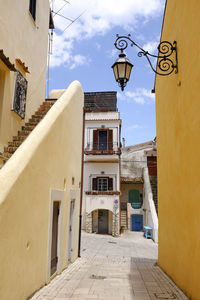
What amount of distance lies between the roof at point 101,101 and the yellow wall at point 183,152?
2112 cm

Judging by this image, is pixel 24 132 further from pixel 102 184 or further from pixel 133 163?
pixel 133 163

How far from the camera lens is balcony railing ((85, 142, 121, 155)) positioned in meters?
22.1

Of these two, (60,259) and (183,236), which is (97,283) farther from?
(183,236)

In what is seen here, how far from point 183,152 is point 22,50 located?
5619mm

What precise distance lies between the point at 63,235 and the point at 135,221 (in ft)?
62.0

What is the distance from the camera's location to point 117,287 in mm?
5105

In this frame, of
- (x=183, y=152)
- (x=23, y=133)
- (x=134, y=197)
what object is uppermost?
(x=23, y=133)

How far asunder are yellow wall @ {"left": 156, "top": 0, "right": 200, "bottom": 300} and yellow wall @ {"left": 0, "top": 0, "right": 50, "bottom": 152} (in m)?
4.06

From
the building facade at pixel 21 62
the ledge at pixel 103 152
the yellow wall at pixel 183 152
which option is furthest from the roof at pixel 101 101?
the yellow wall at pixel 183 152

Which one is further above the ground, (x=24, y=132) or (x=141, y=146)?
(x=141, y=146)

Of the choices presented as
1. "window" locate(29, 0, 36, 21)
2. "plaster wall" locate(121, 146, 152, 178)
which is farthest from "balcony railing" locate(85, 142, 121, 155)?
"window" locate(29, 0, 36, 21)

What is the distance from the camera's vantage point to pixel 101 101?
2850 centimetres

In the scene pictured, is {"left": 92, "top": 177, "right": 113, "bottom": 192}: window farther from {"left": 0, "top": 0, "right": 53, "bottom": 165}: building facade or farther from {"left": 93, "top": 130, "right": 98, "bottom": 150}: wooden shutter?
{"left": 0, "top": 0, "right": 53, "bottom": 165}: building facade

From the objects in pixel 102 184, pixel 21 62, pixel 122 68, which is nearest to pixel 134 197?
pixel 102 184
